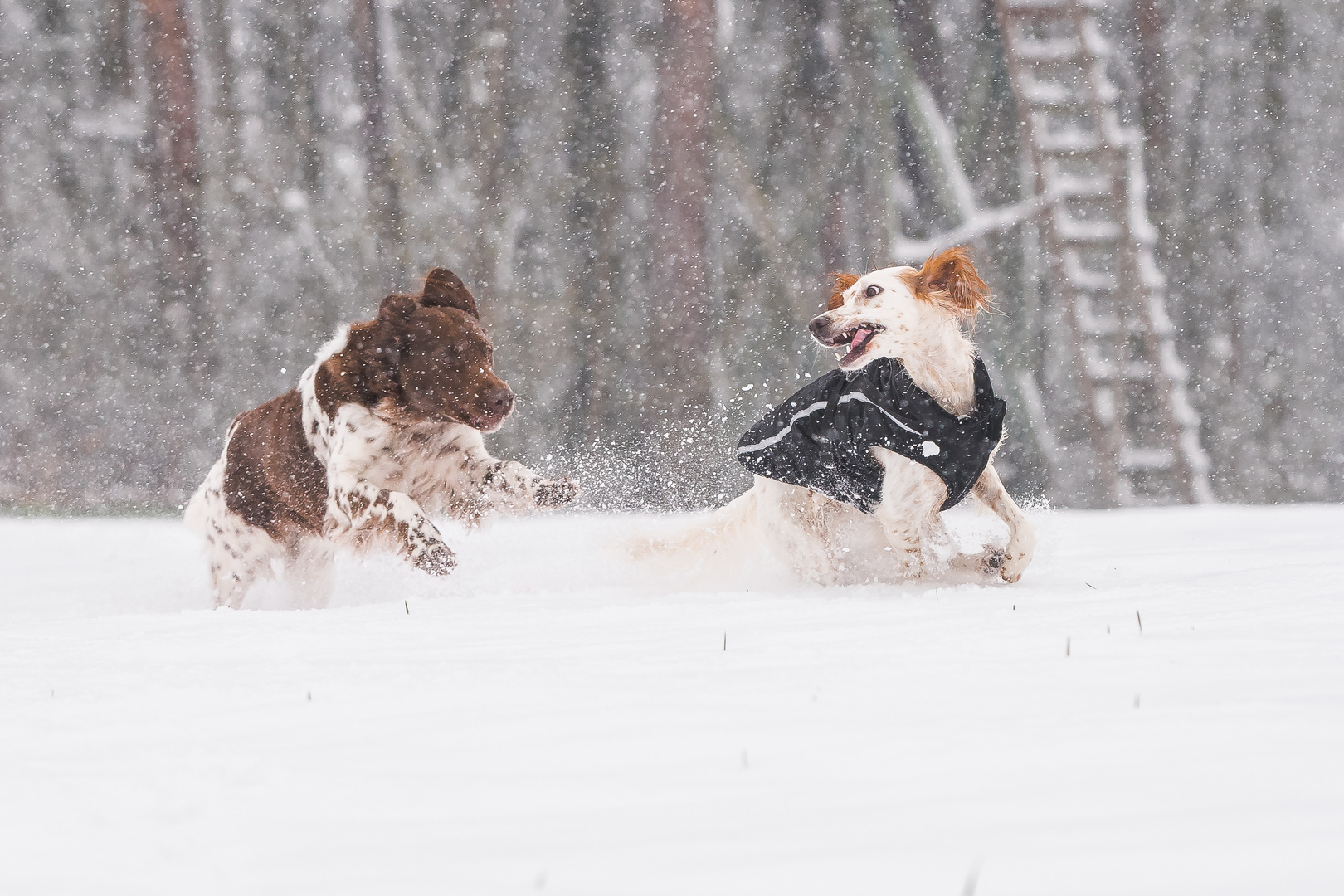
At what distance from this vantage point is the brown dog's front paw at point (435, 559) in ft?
11.6

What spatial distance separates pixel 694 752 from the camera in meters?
1.44

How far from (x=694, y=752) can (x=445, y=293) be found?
2858mm

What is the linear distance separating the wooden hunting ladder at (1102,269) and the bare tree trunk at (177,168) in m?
6.45

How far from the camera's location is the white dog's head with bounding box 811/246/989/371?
3604 millimetres

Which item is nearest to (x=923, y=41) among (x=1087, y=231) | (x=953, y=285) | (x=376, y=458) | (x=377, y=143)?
(x=1087, y=231)

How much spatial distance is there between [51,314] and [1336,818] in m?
9.43

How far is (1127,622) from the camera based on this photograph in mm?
2346

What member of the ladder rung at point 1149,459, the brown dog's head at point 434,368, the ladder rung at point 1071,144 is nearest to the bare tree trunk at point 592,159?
the ladder rung at point 1071,144

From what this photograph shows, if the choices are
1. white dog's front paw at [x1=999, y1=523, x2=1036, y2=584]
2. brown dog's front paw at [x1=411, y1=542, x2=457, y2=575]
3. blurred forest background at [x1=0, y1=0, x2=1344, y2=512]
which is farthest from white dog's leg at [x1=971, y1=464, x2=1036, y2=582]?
blurred forest background at [x1=0, y1=0, x2=1344, y2=512]

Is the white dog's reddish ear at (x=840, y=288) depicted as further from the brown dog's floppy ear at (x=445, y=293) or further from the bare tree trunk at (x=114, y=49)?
the bare tree trunk at (x=114, y=49)

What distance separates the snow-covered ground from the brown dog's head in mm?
1167

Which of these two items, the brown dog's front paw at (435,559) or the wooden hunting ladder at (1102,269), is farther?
the wooden hunting ladder at (1102,269)

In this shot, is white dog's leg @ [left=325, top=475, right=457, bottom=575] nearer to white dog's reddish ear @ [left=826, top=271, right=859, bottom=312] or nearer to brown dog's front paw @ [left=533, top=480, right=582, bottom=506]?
brown dog's front paw @ [left=533, top=480, right=582, bottom=506]

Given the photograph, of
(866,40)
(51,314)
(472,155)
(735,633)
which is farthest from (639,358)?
(735,633)
